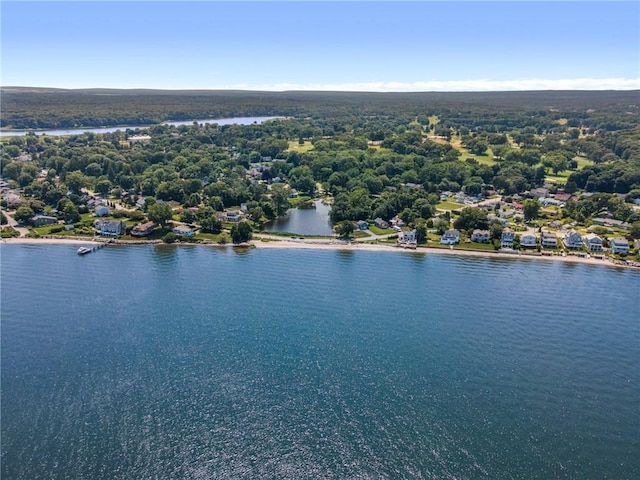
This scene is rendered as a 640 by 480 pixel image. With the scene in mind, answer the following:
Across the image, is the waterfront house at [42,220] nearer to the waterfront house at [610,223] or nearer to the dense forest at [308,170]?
the dense forest at [308,170]

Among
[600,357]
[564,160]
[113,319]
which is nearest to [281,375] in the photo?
[113,319]

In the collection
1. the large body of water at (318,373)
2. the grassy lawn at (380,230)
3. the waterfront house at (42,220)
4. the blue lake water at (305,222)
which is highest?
the waterfront house at (42,220)

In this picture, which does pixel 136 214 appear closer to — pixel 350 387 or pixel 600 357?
pixel 350 387

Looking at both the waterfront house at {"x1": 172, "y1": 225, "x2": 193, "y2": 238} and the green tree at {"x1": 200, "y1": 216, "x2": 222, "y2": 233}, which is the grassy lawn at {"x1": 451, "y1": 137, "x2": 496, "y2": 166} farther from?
the waterfront house at {"x1": 172, "y1": 225, "x2": 193, "y2": 238}

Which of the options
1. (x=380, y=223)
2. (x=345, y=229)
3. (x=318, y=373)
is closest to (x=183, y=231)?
(x=345, y=229)

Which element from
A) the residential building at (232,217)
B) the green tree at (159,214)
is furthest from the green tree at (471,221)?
the green tree at (159,214)

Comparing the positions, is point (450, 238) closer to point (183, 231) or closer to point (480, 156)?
point (183, 231)
